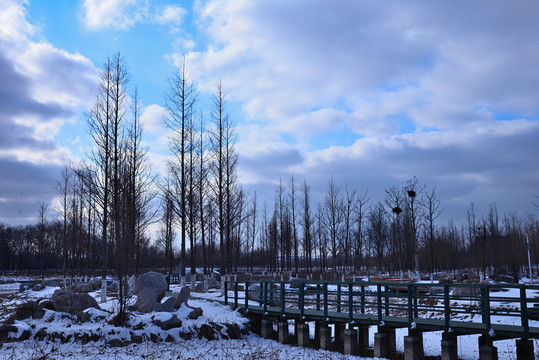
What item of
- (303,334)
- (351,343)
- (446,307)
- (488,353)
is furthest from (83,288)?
(488,353)

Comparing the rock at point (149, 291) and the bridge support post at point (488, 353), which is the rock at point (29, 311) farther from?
the bridge support post at point (488, 353)

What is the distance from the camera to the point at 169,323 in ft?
46.0

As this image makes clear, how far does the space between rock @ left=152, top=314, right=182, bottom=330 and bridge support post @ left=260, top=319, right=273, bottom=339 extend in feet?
10.2

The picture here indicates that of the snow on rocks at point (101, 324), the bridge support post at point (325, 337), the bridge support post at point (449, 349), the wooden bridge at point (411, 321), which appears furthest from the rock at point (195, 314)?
the bridge support post at point (449, 349)

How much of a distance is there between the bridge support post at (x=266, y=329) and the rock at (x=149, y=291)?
3.66 meters

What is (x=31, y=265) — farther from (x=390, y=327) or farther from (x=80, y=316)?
(x=390, y=327)

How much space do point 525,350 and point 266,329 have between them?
8.11 metres

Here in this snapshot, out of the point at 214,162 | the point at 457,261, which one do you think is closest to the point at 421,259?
the point at 457,261

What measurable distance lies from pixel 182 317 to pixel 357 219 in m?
30.2

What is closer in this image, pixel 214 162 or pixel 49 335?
pixel 49 335

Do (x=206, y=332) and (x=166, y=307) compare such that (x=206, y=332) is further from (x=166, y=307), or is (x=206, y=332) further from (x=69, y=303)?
(x=69, y=303)

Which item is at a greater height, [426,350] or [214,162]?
[214,162]

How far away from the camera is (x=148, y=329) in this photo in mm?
13625

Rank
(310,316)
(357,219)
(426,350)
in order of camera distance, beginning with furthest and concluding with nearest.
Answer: (357,219) < (310,316) < (426,350)
